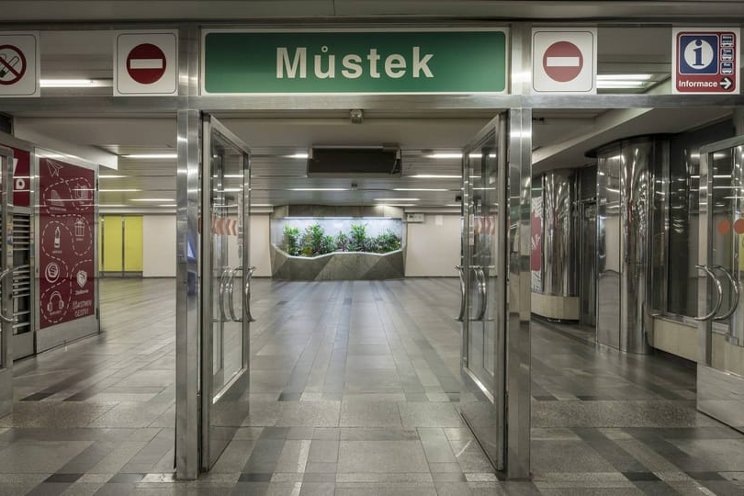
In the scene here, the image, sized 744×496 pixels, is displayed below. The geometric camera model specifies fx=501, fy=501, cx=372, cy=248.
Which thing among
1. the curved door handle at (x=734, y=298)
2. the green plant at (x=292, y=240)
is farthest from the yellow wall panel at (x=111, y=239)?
the curved door handle at (x=734, y=298)

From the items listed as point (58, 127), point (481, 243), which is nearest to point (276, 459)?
point (481, 243)

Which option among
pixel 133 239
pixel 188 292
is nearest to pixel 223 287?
pixel 188 292

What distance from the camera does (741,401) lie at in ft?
12.2

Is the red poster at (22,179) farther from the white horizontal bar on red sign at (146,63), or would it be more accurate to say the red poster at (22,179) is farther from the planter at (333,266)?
the planter at (333,266)

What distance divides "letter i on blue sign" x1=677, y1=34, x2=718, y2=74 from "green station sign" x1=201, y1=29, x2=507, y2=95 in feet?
3.32

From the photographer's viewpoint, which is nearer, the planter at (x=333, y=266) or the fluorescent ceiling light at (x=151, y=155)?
the fluorescent ceiling light at (x=151, y=155)

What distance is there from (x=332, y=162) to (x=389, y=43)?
14.4ft

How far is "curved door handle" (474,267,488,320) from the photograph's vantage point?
3.54 m

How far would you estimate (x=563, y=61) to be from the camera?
2920 millimetres

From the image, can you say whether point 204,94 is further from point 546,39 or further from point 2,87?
point 546,39

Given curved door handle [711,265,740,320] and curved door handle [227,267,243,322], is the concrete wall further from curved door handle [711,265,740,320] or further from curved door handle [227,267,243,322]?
curved door handle [227,267,243,322]

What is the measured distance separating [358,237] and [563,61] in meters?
19.3

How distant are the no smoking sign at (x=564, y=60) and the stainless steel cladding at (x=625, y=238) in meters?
4.08

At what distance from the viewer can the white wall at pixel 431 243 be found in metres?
20.6
